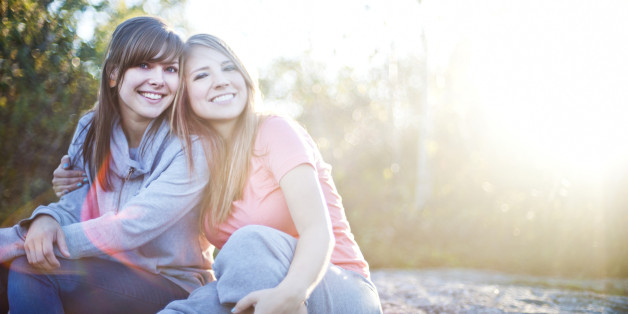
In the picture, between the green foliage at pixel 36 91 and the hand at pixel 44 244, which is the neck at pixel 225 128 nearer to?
the hand at pixel 44 244

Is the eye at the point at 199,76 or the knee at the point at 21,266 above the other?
the eye at the point at 199,76

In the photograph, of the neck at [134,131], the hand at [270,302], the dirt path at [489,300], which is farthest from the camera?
the dirt path at [489,300]

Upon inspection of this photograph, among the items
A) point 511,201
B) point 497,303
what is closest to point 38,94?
point 497,303

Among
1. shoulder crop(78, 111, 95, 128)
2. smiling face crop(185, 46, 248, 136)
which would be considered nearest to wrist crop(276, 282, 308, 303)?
smiling face crop(185, 46, 248, 136)

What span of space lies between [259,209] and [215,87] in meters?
0.58

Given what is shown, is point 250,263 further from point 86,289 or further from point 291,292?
point 86,289

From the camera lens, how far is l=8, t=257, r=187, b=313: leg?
181cm

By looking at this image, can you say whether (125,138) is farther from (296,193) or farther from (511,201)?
(511,201)

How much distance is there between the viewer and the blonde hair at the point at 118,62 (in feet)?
7.23

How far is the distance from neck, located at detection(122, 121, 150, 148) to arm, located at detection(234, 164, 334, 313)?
3.09ft

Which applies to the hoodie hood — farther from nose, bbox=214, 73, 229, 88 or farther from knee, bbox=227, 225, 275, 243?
knee, bbox=227, 225, 275, 243

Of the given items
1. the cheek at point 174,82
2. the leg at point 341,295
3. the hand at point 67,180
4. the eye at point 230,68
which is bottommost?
the leg at point 341,295

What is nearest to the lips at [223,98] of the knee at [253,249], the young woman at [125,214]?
the young woman at [125,214]

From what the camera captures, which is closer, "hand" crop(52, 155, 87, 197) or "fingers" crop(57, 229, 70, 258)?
"fingers" crop(57, 229, 70, 258)
